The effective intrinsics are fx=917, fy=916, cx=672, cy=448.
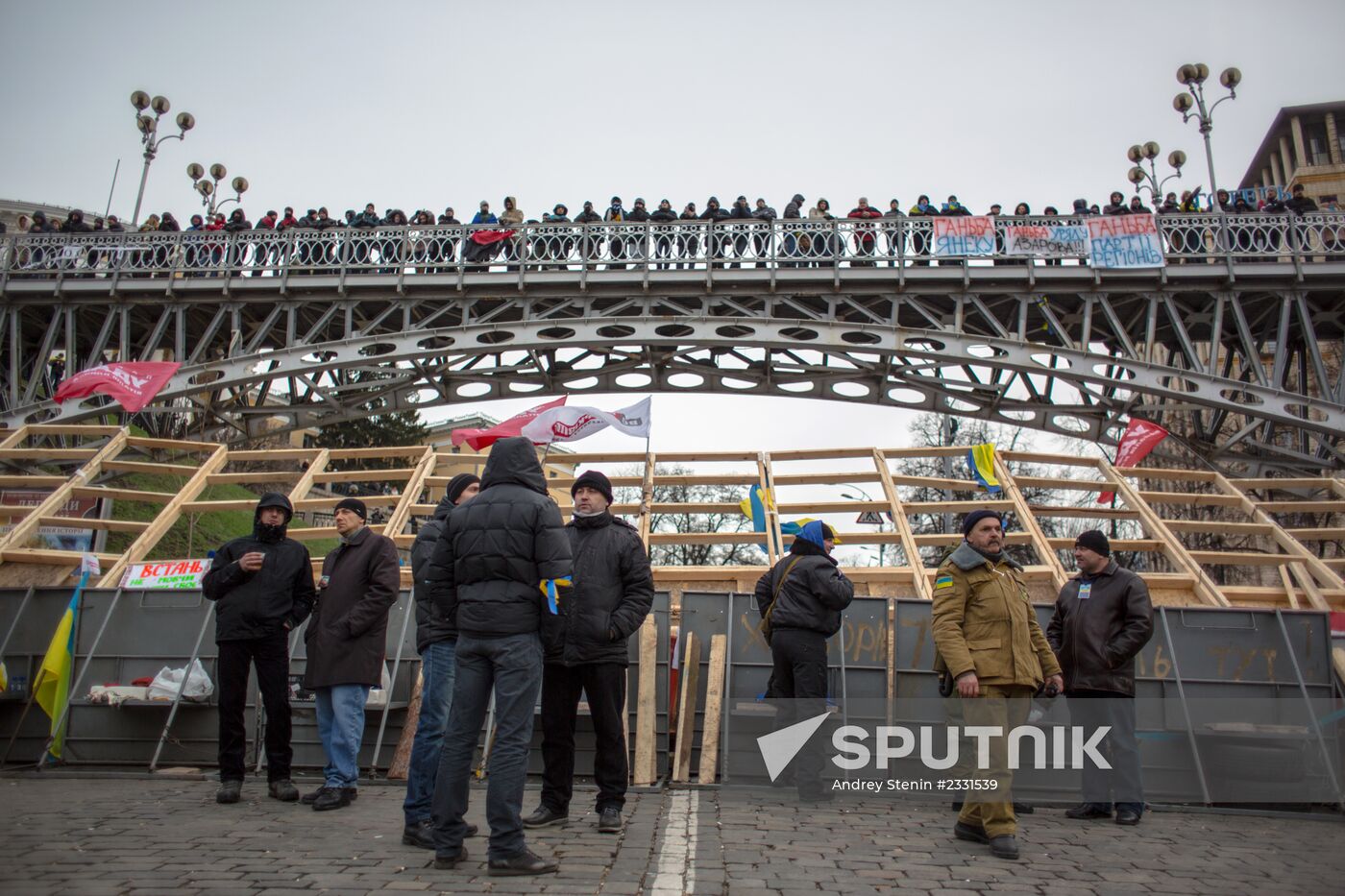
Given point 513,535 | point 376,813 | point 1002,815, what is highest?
point 513,535

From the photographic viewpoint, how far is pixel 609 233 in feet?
59.5

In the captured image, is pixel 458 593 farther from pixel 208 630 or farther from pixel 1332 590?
pixel 1332 590

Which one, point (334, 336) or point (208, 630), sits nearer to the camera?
point (208, 630)

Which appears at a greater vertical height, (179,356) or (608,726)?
(179,356)

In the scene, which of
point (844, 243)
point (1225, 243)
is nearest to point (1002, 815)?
point (844, 243)

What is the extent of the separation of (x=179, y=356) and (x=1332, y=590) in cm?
1928

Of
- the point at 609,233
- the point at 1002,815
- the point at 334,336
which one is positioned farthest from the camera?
the point at 334,336

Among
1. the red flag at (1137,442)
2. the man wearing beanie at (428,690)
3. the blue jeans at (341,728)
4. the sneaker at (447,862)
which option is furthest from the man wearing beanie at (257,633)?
the red flag at (1137,442)

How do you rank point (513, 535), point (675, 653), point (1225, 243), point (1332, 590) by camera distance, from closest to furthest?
1. point (513, 535)
2. point (675, 653)
3. point (1332, 590)
4. point (1225, 243)

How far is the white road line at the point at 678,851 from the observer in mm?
3490

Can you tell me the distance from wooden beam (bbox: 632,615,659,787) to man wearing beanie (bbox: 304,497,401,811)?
1785mm

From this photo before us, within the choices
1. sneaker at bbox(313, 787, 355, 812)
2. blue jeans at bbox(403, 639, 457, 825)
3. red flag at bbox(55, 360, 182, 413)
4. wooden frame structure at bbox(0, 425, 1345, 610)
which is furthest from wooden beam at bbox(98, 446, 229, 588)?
red flag at bbox(55, 360, 182, 413)

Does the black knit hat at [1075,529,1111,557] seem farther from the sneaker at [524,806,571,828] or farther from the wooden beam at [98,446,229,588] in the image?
the wooden beam at [98,446,229,588]

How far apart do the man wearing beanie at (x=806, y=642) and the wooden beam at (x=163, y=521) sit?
214 inches
